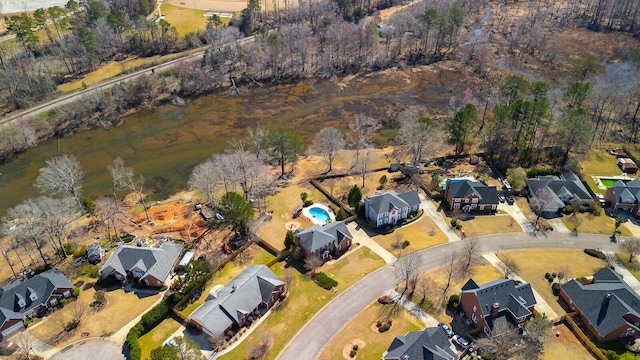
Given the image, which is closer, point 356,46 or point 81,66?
point 81,66

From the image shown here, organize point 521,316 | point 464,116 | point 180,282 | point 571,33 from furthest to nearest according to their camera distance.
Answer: point 571,33, point 464,116, point 180,282, point 521,316

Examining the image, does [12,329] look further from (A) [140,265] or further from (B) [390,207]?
(B) [390,207]

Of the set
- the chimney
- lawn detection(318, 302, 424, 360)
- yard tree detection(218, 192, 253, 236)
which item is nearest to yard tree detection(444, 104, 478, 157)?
the chimney

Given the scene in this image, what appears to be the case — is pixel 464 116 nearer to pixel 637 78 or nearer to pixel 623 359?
pixel 623 359

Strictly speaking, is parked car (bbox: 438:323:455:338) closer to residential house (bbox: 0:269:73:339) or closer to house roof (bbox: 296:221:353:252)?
house roof (bbox: 296:221:353:252)

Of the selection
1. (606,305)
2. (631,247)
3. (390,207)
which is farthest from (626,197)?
(390,207)

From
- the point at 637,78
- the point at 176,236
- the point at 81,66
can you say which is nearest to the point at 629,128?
the point at 637,78

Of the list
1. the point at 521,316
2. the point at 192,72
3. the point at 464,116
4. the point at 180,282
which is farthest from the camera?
the point at 192,72
